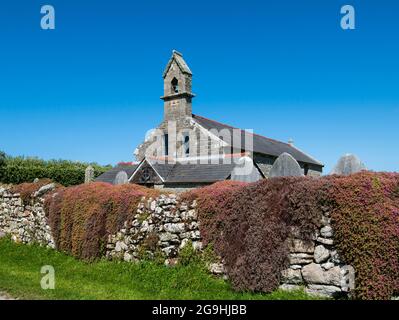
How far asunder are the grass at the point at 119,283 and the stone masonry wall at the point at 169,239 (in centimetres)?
32

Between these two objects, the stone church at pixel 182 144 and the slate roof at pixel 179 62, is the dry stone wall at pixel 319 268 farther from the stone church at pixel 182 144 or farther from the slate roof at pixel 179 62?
the slate roof at pixel 179 62

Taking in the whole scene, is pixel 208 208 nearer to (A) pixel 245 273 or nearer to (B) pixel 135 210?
(A) pixel 245 273

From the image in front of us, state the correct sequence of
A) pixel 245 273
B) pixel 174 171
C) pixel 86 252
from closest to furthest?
pixel 245 273, pixel 86 252, pixel 174 171

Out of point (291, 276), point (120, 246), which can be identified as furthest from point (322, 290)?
point (120, 246)

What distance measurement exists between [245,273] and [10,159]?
32085 millimetres

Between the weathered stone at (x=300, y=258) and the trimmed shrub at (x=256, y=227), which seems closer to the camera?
the weathered stone at (x=300, y=258)

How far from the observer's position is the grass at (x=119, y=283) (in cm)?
732

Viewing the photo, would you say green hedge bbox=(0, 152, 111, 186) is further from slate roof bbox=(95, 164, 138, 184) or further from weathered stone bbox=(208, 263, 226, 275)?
weathered stone bbox=(208, 263, 226, 275)

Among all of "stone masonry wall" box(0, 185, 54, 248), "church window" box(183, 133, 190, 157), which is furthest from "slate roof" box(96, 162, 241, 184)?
"stone masonry wall" box(0, 185, 54, 248)

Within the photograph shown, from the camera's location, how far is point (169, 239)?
933 cm

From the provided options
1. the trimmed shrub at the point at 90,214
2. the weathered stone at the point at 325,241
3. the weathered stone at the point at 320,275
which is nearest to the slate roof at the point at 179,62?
the trimmed shrub at the point at 90,214

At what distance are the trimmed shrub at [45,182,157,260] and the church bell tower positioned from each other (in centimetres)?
2324
